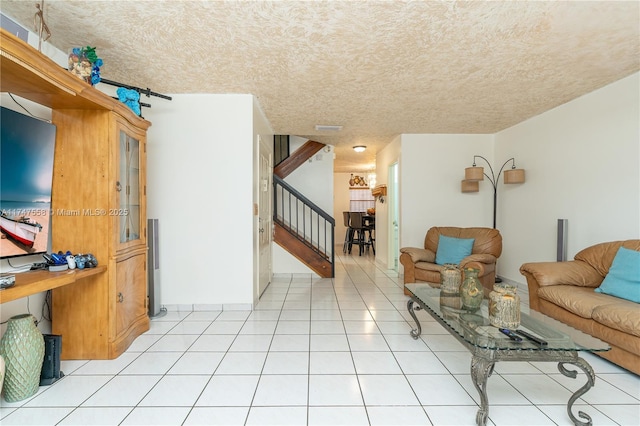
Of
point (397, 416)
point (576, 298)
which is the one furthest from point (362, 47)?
point (576, 298)

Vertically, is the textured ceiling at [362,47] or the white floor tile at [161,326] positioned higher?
the textured ceiling at [362,47]

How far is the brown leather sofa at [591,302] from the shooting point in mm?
2070

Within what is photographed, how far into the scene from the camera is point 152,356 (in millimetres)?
2430

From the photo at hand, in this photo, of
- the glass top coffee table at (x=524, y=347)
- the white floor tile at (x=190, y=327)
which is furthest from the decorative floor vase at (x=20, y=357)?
the glass top coffee table at (x=524, y=347)

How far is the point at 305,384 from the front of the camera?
2025 mm

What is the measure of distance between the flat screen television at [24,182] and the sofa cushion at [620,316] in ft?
13.6

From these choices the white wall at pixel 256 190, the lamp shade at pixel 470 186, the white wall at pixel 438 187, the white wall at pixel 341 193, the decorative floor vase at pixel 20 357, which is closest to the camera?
the decorative floor vase at pixel 20 357

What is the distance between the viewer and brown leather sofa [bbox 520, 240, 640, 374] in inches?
81.5

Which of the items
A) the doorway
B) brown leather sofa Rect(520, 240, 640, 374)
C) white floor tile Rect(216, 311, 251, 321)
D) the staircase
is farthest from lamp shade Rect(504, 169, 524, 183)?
white floor tile Rect(216, 311, 251, 321)

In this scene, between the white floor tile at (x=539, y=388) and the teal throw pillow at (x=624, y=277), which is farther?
the teal throw pillow at (x=624, y=277)

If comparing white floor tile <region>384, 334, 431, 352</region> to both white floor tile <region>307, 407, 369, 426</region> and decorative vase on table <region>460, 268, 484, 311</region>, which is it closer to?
decorative vase on table <region>460, 268, 484, 311</region>

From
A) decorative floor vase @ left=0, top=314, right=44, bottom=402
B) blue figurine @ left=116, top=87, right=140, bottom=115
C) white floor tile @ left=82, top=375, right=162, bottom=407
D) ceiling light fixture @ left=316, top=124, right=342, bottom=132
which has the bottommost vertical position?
white floor tile @ left=82, top=375, right=162, bottom=407

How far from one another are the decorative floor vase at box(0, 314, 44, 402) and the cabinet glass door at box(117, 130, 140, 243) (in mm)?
839

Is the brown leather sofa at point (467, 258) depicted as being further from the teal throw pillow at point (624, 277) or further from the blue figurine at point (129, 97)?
the blue figurine at point (129, 97)
